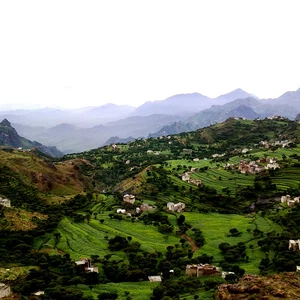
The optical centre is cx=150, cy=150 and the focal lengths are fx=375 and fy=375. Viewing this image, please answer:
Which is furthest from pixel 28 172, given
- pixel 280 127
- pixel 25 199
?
pixel 280 127

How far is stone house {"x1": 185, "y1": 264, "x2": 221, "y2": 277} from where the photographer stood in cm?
3378

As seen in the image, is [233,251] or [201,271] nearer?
[201,271]

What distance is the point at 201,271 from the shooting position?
111 ft

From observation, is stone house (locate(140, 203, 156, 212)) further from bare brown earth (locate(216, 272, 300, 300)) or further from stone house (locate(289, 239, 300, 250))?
bare brown earth (locate(216, 272, 300, 300))

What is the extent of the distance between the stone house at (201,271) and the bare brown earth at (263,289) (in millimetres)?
6797

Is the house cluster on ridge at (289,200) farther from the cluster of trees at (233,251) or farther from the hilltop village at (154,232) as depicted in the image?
the cluster of trees at (233,251)

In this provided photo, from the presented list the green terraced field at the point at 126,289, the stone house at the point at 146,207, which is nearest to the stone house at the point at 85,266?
the green terraced field at the point at 126,289

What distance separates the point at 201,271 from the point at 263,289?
9522 millimetres

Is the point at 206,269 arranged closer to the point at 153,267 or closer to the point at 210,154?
the point at 153,267

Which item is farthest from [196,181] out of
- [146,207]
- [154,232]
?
[154,232]

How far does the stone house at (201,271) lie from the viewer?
33.8 meters

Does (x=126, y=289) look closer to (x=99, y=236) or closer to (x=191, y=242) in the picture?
(x=99, y=236)

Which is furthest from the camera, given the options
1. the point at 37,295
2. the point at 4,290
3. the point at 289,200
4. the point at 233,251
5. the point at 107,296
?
the point at 289,200

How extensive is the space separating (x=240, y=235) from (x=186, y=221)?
904 cm
